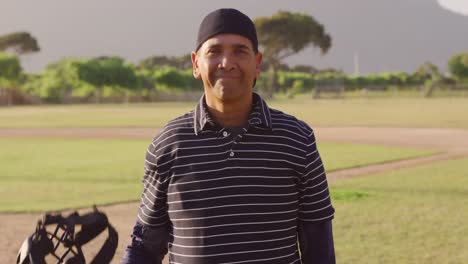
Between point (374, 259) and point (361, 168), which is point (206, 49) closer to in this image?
point (374, 259)

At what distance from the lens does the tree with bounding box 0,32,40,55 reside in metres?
121

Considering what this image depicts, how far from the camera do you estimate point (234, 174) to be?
2.34 metres

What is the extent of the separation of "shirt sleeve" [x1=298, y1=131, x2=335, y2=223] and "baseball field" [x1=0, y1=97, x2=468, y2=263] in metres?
4.29

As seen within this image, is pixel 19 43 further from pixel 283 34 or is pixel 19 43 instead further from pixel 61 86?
pixel 283 34

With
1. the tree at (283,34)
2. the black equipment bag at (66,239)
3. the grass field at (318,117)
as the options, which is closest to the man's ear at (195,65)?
the black equipment bag at (66,239)

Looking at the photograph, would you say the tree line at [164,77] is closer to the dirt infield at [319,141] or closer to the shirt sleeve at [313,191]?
the dirt infield at [319,141]

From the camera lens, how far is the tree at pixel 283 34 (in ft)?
333

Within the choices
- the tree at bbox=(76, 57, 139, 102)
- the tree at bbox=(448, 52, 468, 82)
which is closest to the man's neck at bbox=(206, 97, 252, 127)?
the tree at bbox=(76, 57, 139, 102)

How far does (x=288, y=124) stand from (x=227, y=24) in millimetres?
380

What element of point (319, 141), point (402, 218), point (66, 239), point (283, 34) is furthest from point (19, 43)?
point (66, 239)

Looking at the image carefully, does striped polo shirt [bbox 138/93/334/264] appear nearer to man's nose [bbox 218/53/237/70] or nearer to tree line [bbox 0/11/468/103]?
man's nose [bbox 218/53/237/70]

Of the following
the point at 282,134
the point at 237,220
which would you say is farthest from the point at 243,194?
the point at 282,134

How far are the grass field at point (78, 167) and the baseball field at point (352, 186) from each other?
0.02m

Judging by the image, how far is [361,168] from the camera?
14250mm
